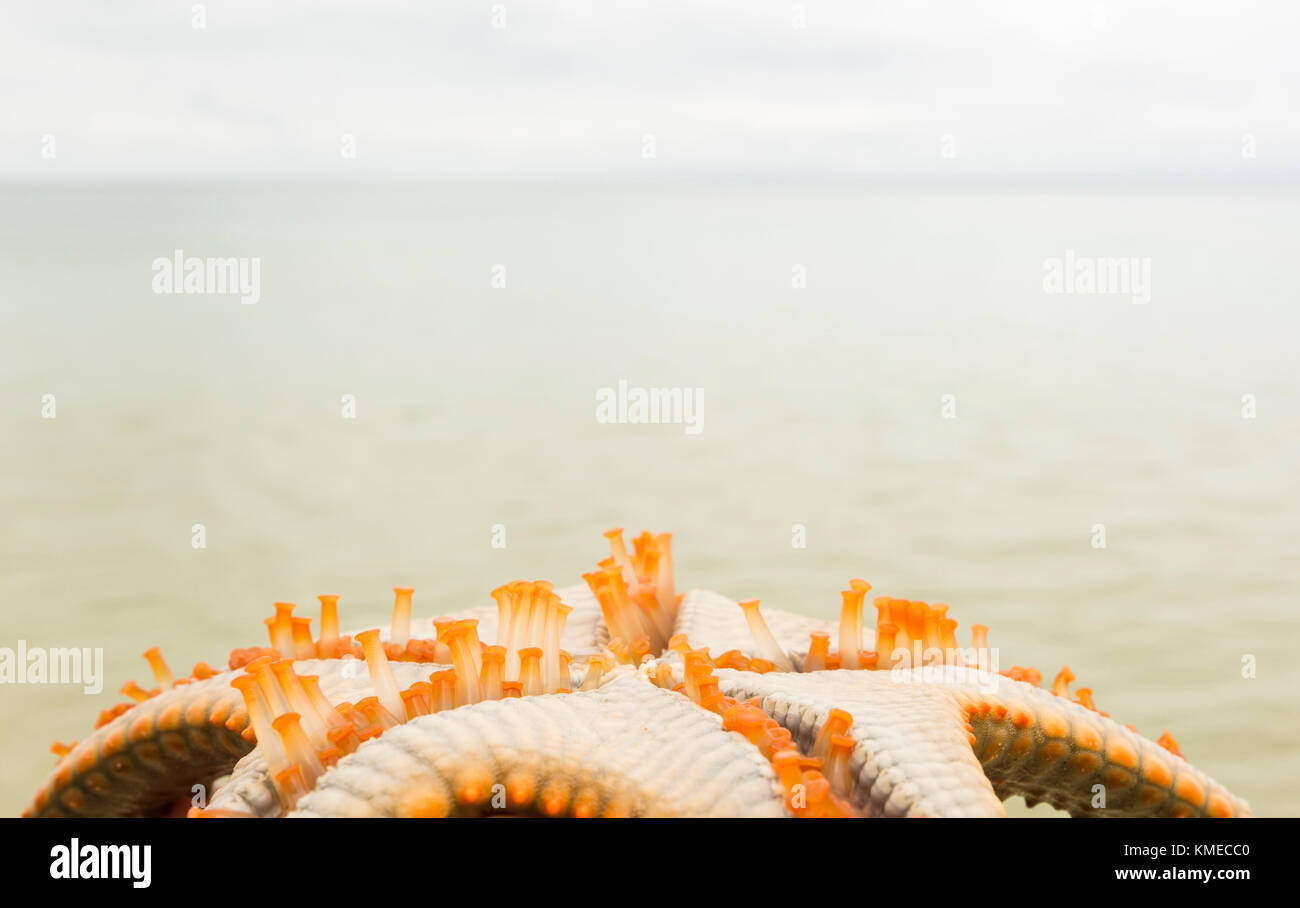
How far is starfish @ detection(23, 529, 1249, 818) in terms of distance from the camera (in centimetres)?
98

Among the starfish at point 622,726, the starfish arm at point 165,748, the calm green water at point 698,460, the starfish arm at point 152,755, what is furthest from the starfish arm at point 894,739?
the calm green water at point 698,460

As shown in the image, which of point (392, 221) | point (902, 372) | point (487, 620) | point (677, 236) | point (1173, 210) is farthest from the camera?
point (392, 221)

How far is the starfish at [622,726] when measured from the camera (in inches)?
38.8

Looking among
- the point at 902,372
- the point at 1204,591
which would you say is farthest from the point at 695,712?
the point at 902,372

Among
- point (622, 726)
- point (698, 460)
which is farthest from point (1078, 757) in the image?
point (698, 460)

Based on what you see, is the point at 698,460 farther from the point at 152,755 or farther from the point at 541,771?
the point at 541,771

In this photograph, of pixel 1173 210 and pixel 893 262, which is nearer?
pixel 893 262

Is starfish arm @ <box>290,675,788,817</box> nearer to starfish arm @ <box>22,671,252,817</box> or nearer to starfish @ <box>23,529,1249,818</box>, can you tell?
starfish @ <box>23,529,1249,818</box>

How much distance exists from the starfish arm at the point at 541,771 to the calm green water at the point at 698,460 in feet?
6.56

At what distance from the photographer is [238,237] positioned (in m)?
9.36

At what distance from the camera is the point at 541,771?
100 centimetres

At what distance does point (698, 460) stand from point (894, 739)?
11.4 feet
